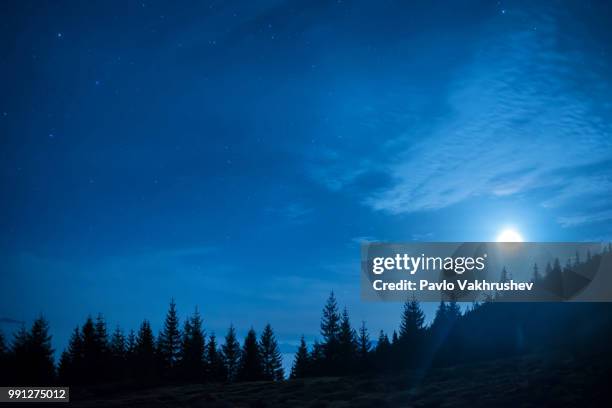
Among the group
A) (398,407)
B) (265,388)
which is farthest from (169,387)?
(398,407)

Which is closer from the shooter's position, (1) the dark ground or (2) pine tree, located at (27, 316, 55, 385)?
(1) the dark ground

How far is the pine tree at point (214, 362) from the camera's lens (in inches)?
2857

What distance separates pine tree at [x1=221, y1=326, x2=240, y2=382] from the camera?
79.8 meters

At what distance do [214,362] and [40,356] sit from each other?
2506 cm

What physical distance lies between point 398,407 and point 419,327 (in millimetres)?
41901

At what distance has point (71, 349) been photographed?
247ft

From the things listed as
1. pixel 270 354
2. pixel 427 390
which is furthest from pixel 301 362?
pixel 427 390

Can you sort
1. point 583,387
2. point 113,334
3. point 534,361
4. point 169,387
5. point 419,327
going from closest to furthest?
point 583,387 → point 534,361 → point 169,387 → point 419,327 → point 113,334

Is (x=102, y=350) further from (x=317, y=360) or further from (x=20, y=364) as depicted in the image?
(x=317, y=360)

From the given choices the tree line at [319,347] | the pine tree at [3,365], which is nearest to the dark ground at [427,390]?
the tree line at [319,347]

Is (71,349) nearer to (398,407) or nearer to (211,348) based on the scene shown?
(211,348)

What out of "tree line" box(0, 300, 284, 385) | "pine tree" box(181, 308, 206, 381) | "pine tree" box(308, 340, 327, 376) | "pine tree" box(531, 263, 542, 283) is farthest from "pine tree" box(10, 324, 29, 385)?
"pine tree" box(531, 263, 542, 283)

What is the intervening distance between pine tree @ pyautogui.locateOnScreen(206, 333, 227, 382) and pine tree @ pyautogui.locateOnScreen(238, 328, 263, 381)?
407 cm

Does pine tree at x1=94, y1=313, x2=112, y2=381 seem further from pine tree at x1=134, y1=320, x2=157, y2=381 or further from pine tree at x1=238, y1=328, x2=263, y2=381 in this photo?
pine tree at x1=238, y1=328, x2=263, y2=381
